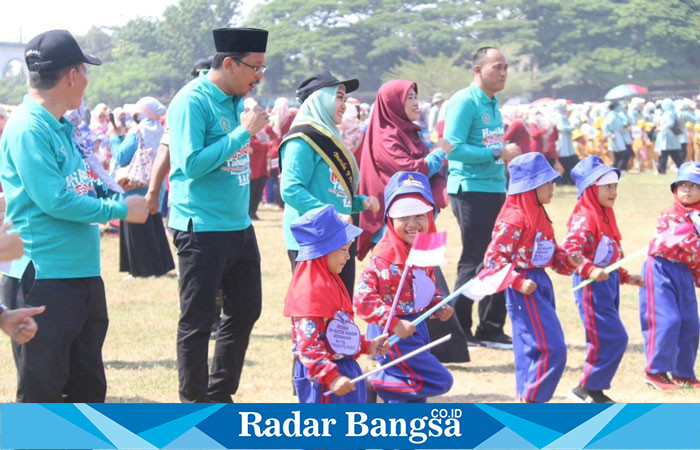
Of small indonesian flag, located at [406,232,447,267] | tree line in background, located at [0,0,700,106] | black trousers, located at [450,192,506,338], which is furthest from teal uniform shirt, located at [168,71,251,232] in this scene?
tree line in background, located at [0,0,700,106]

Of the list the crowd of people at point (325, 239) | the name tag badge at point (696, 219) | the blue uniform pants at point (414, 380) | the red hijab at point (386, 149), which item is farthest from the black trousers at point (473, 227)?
the blue uniform pants at point (414, 380)

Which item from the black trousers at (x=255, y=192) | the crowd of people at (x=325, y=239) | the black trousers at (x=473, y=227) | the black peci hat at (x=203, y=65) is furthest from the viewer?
the black trousers at (x=255, y=192)

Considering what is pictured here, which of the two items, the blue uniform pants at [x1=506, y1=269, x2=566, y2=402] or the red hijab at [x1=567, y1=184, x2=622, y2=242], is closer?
the blue uniform pants at [x1=506, y1=269, x2=566, y2=402]

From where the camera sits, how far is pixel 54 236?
14.1ft

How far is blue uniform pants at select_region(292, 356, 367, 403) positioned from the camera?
4367 millimetres

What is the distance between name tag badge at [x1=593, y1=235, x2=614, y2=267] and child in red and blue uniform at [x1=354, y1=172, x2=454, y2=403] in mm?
1307

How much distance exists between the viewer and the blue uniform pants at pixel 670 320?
257 inches

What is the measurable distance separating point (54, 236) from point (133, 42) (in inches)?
2426

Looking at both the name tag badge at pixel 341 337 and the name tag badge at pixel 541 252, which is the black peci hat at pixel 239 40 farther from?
the name tag badge at pixel 541 252

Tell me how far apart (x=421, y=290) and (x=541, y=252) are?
102cm

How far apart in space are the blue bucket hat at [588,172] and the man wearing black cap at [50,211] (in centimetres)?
297

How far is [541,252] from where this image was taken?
5.81 m

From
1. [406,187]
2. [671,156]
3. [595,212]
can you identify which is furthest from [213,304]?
[671,156]

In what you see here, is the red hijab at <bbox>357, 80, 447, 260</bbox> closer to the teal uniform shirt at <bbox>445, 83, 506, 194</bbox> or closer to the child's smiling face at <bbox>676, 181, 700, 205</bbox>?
the teal uniform shirt at <bbox>445, 83, 506, 194</bbox>
